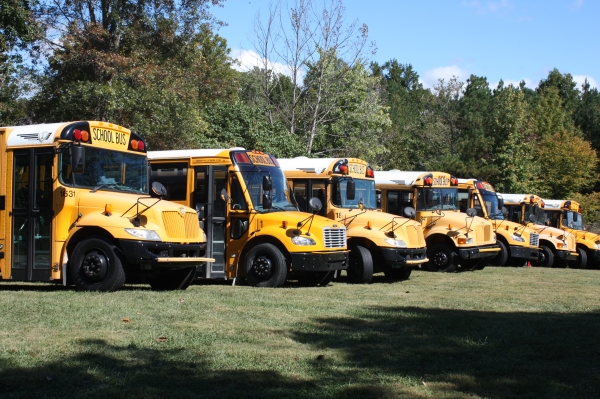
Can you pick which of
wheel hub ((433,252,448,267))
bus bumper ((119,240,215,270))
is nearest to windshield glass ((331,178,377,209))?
wheel hub ((433,252,448,267))

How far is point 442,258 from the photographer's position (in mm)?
20984

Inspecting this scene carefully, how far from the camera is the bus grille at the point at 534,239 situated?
81.3 ft

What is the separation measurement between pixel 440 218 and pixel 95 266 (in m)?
11.7

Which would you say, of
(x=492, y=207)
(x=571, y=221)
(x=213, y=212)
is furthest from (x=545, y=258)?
(x=213, y=212)

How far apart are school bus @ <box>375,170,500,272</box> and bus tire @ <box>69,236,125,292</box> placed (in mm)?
11249

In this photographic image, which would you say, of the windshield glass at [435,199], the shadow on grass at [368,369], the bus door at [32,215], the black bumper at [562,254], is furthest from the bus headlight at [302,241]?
the black bumper at [562,254]

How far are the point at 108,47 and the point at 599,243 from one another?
18.8m

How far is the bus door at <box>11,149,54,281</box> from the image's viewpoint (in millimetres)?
12188

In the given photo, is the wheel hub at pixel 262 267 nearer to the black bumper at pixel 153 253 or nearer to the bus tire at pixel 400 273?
the black bumper at pixel 153 253

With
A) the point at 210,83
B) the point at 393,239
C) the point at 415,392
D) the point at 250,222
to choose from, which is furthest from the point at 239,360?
the point at 210,83

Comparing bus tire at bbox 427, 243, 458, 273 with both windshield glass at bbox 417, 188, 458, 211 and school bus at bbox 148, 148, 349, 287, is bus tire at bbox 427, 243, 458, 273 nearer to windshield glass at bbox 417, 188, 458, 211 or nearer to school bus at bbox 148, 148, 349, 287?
windshield glass at bbox 417, 188, 458, 211

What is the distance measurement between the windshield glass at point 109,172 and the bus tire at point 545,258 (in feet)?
56.1

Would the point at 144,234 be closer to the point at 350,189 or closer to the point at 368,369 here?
the point at 368,369

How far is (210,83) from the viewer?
2900 centimetres
